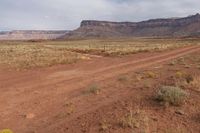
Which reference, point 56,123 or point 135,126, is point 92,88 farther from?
point 135,126

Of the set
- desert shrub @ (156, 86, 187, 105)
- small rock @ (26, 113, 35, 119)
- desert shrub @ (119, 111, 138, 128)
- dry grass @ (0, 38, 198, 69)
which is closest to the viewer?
desert shrub @ (119, 111, 138, 128)

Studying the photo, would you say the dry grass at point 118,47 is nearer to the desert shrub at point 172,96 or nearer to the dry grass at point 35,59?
the dry grass at point 35,59

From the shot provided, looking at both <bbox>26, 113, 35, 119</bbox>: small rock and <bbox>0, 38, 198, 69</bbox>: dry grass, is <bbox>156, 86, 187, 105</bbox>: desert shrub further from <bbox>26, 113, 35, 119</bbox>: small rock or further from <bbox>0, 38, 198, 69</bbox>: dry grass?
<bbox>0, 38, 198, 69</bbox>: dry grass

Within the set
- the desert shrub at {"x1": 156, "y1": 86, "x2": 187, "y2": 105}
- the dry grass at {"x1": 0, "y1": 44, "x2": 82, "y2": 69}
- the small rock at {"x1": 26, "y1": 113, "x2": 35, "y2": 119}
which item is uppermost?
the desert shrub at {"x1": 156, "y1": 86, "x2": 187, "y2": 105}

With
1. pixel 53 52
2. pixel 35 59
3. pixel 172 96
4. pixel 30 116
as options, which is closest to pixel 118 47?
pixel 53 52

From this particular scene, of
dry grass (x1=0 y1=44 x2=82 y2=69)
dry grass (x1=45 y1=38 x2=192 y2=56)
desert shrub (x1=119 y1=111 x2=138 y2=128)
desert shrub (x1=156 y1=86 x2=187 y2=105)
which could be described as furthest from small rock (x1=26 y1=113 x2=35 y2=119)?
dry grass (x1=45 y1=38 x2=192 y2=56)

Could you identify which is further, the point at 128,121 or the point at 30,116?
the point at 30,116

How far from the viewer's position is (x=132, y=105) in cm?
951

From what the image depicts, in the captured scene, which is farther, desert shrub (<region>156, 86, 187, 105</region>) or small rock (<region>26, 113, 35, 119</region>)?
small rock (<region>26, 113, 35, 119</region>)

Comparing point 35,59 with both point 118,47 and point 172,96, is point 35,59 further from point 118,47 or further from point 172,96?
point 118,47

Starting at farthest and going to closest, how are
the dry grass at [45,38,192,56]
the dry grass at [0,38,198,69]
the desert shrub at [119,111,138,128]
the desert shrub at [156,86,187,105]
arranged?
A: the dry grass at [45,38,192,56] → the dry grass at [0,38,198,69] → the desert shrub at [156,86,187,105] → the desert shrub at [119,111,138,128]

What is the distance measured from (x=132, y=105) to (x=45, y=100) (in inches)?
140

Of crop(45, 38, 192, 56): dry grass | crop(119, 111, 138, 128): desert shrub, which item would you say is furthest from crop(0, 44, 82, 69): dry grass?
crop(119, 111, 138, 128): desert shrub

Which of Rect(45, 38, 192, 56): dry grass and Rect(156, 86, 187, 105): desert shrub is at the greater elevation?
Rect(156, 86, 187, 105): desert shrub
